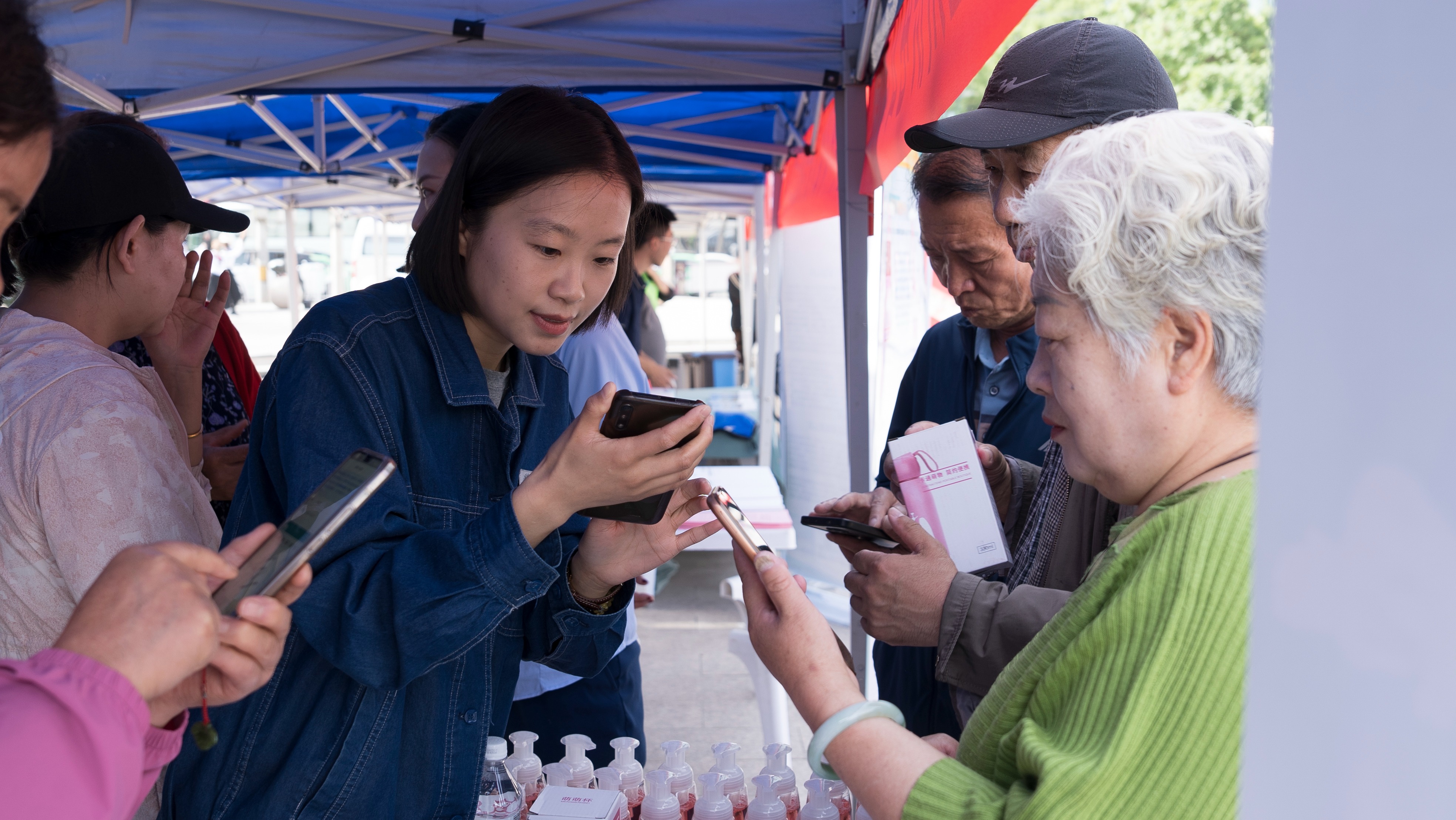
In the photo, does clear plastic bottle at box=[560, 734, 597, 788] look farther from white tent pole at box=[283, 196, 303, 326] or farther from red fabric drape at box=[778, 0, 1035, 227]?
white tent pole at box=[283, 196, 303, 326]

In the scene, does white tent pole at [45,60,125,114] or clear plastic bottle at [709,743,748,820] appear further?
white tent pole at [45,60,125,114]

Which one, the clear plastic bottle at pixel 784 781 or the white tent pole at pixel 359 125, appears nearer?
the clear plastic bottle at pixel 784 781

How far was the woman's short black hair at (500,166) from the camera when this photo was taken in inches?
61.8

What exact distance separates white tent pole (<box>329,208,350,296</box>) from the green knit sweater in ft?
46.8

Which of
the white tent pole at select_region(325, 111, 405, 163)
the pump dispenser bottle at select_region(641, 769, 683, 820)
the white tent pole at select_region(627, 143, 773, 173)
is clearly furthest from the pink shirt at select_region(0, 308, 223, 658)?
the white tent pole at select_region(627, 143, 773, 173)

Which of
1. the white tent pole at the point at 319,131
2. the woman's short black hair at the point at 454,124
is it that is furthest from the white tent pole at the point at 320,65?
the white tent pole at the point at 319,131

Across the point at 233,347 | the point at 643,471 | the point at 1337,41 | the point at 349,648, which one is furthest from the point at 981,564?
the point at 233,347

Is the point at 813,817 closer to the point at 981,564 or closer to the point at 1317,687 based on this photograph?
the point at 981,564

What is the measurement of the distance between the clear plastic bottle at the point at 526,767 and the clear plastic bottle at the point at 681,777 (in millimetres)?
228

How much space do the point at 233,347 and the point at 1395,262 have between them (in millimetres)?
3083

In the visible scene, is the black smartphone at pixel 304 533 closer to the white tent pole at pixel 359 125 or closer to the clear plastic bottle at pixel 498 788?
the clear plastic bottle at pixel 498 788

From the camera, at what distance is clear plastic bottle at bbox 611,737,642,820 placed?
5.65 ft

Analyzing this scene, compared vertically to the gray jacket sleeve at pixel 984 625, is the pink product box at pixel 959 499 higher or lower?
higher

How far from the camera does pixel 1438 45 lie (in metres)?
0.48
